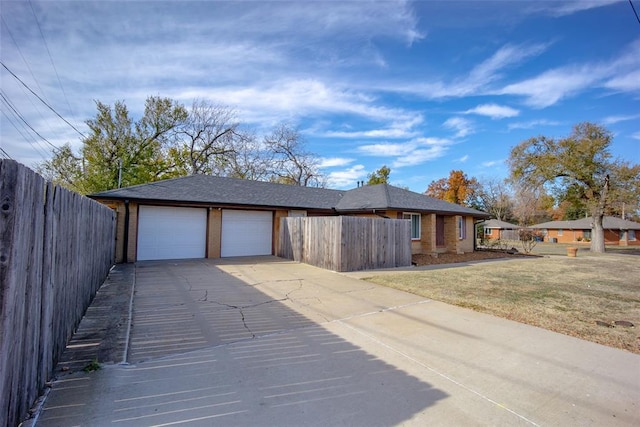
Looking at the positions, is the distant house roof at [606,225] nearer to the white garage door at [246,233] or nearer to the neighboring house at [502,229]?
the neighboring house at [502,229]

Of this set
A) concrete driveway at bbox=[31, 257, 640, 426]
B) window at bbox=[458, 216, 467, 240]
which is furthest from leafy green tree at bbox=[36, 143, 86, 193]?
window at bbox=[458, 216, 467, 240]

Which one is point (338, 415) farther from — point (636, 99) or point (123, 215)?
point (636, 99)

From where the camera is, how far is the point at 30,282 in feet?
Answer: 8.14

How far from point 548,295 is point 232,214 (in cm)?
1278

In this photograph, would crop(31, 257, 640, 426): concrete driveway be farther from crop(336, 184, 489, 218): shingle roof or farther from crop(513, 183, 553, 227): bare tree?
crop(513, 183, 553, 227): bare tree

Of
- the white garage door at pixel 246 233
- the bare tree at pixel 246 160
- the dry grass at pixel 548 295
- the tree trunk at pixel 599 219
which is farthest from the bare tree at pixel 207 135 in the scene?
the tree trunk at pixel 599 219

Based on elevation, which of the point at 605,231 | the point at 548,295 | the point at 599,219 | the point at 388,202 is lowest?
the point at 548,295

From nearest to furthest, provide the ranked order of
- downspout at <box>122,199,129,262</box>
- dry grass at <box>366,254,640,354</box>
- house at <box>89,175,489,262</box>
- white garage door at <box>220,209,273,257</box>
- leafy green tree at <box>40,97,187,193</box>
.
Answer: dry grass at <box>366,254,640,354</box> → downspout at <box>122,199,129,262</box> → house at <box>89,175,489,262</box> → white garage door at <box>220,209,273,257</box> → leafy green tree at <box>40,97,187,193</box>

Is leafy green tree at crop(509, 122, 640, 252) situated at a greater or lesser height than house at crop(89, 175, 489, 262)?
greater

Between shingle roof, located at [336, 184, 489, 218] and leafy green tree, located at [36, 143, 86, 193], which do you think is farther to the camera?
leafy green tree, located at [36, 143, 86, 193]

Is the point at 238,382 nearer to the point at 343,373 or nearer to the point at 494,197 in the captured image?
the point at 343,373

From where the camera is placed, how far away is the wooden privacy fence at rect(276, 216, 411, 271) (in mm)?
10859

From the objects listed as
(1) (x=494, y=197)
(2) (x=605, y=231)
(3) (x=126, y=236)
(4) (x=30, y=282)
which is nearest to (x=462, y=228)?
(3) (x=126, y=236)

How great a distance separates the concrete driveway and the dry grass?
702 mm
